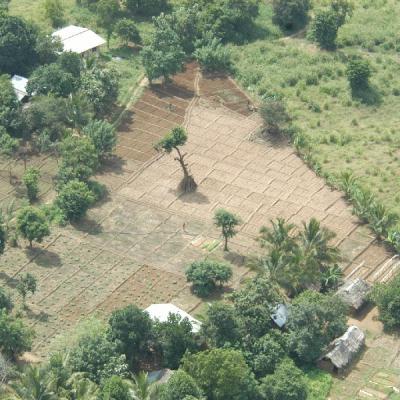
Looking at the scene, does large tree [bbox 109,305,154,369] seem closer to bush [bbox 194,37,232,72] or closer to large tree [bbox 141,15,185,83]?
large tree [bbox 141,15,185,83]

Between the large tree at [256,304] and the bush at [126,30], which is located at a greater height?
the large tree at [256,304]

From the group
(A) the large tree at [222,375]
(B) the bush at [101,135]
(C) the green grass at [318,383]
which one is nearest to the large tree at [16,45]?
(B) the bush at [101,135]

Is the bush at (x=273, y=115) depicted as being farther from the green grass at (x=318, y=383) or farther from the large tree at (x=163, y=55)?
the green grass at (x=318, y=383)

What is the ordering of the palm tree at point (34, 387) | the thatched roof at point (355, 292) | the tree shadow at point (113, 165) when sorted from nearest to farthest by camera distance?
the palm tree at point (34, 387), the thatched roof at point (355, 292), the tree shadow at point (113, 165)

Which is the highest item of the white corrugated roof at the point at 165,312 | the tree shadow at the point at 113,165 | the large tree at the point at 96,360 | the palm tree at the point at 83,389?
the palm tree at the point at 83,389

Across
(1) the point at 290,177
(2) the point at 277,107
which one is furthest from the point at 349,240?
(2) the point at 277,107

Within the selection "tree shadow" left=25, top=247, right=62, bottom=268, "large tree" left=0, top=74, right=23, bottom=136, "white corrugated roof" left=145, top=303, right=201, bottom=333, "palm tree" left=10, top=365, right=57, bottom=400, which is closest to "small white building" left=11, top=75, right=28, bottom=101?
"large tree" left=0, top=74, right=23, bottom=136

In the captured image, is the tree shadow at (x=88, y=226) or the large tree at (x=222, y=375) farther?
the tree shadow at (x=88, y=226)

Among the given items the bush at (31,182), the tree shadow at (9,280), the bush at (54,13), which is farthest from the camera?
the bush at (54,13)
